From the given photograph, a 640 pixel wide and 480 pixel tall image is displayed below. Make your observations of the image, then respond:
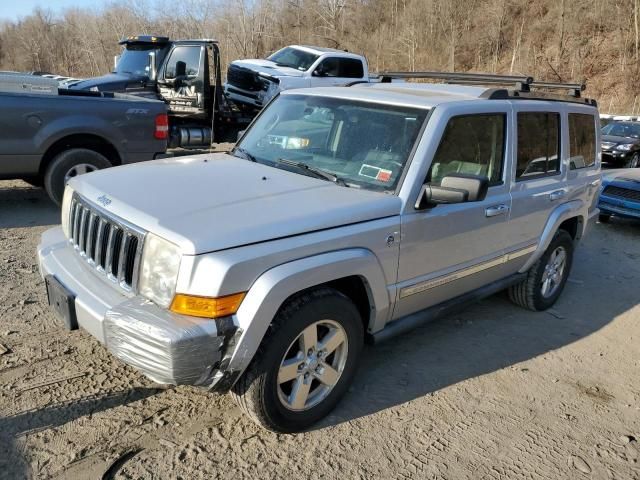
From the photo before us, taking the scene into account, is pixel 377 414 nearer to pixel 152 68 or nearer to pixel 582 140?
pixel 582 140

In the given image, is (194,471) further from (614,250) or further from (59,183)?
(614,250)

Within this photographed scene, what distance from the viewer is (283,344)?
8.92 ft

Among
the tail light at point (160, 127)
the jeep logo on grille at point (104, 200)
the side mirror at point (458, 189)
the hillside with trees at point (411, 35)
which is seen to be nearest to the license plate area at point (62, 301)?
the jeep logo on grille at point (104, 200)

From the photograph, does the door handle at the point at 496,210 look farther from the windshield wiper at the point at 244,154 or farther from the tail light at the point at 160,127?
the tail light at the point at 160,127

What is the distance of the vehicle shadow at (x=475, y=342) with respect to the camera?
3504mm

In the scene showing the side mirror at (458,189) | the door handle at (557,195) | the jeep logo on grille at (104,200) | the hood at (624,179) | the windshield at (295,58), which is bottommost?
the hood at (624,179)

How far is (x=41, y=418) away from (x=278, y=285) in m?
1.58

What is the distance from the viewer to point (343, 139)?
3.58 metres

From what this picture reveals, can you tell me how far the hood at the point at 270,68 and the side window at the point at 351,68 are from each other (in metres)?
1.36

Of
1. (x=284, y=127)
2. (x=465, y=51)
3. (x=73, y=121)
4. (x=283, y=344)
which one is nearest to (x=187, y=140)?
(x=73, y=121)

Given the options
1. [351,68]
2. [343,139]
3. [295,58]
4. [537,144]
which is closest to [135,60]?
[295,58]

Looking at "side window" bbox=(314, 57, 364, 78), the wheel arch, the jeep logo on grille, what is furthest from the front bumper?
"side window" bbox=(314, 57, 364, 78)

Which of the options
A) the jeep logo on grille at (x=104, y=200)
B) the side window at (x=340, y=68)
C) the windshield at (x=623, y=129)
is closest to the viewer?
the jeep logo on grille at (x=104, y=200)

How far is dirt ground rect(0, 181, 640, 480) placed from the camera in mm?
2777
